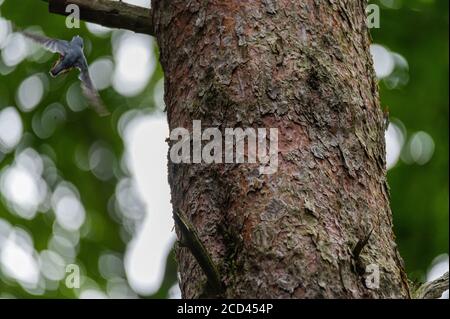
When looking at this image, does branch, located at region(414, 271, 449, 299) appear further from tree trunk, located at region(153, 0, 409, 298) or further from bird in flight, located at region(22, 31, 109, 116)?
bird in flight, located at region(22, 31, 109, 116)

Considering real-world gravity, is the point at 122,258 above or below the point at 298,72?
below

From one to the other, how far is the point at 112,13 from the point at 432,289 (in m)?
1.61

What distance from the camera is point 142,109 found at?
21.9 feet

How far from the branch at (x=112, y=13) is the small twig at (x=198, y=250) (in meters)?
1.25

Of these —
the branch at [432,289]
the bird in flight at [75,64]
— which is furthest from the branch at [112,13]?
the branch at [432,289]

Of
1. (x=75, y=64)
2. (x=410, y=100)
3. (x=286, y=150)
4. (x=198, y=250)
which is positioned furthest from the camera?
(x=410, y=100)

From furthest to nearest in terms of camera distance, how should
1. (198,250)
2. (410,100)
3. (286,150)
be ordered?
(410,100)
(286,150)
(198,250)

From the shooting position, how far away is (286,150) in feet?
8.48

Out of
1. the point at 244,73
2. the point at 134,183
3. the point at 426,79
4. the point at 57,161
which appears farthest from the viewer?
the point at 134,183

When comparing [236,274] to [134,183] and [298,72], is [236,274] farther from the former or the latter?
[134,183]

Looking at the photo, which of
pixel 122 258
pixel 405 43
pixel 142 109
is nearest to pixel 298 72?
pixel 405 43

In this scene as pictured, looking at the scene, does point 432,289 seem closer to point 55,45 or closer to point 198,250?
point 198,250

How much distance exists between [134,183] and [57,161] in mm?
748

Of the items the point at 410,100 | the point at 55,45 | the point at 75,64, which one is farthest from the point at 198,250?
the point at 410,100
